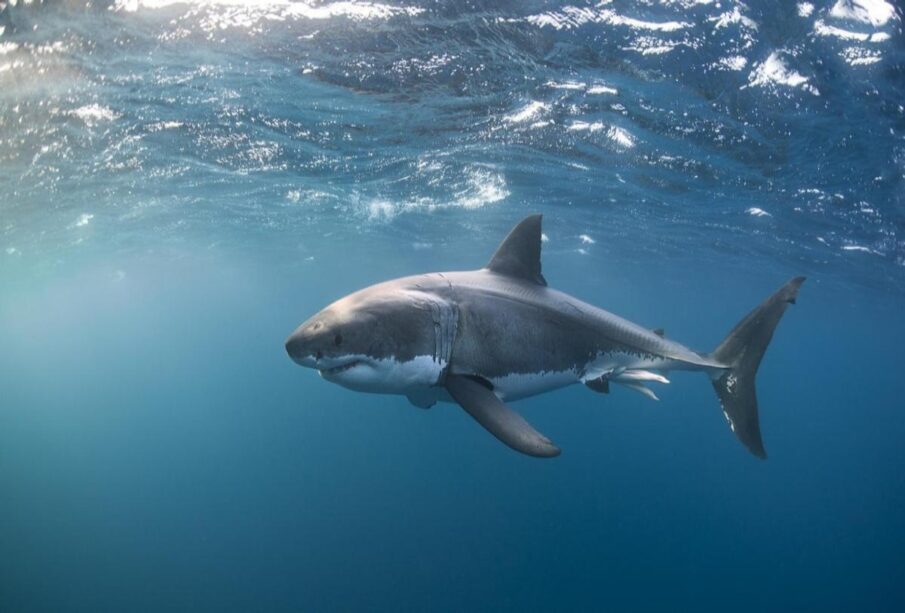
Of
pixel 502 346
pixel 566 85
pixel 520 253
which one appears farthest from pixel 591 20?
pixel 502 346

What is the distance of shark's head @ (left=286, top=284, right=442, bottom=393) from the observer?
344cm

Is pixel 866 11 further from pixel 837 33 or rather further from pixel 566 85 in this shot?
pixel 566 85

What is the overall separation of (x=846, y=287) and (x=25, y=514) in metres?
56.1

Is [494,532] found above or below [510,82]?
below

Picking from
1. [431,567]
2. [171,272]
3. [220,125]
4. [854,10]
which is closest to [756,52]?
[854,10]

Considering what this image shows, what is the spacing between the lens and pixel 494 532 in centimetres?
2852

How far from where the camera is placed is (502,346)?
449cm

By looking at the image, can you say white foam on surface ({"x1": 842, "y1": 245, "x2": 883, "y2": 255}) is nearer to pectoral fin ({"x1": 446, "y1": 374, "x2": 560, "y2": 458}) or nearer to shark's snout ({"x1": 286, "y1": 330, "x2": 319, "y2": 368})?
pectoral fin ({"x1": 446, "y1": 374, "x2": 560, "y2": 458})

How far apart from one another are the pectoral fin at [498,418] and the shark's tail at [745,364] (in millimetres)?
3970

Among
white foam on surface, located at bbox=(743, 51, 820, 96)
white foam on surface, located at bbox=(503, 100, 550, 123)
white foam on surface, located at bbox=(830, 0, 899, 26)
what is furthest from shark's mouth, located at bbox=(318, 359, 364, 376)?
white foam on surface, located at bbox=(503, 100, 550, 123)

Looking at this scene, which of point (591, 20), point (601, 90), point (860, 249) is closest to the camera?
point (591, 20)

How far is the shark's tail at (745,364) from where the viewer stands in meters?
6.14

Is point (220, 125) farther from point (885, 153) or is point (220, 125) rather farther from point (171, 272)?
point (171, 272)

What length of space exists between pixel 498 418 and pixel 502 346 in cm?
123
